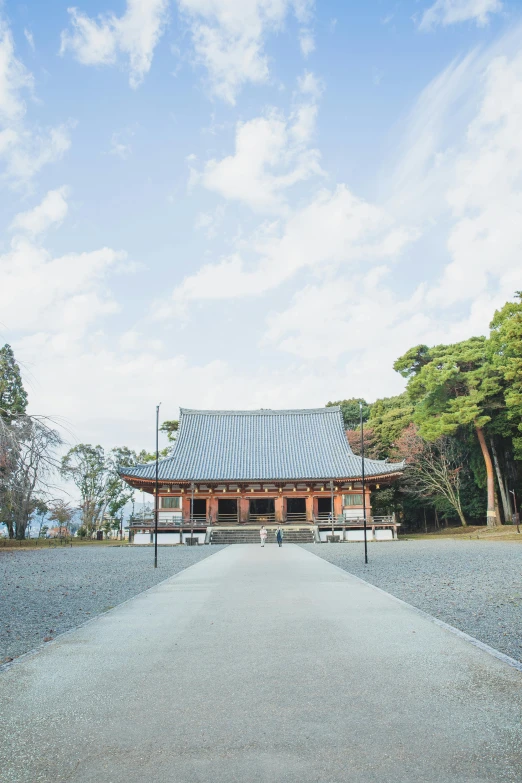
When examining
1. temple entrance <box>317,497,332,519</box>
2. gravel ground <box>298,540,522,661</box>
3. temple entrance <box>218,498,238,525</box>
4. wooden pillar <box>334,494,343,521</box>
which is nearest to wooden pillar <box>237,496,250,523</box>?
temple entrance <box>218,498,238,525</box>

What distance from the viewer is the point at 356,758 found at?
2791 mm

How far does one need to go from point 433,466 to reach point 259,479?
1165cm

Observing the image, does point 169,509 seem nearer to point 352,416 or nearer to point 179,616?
point 352,416

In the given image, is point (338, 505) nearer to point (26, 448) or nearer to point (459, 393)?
point (459, 393)

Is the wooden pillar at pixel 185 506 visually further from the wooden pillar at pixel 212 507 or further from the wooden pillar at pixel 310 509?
the wooden pillar at pixel 310 509

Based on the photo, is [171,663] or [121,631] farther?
[121,631]

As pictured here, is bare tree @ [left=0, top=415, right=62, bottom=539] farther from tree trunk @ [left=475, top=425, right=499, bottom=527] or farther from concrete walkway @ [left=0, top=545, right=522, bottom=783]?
tree trunk @ [left=475, top=425, right=499, bottom=527]

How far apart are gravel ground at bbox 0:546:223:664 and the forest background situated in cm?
993

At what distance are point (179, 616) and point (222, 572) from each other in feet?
19.6

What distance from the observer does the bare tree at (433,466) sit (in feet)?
113

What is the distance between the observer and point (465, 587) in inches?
384

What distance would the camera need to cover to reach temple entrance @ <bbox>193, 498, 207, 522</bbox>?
33341 millimetres

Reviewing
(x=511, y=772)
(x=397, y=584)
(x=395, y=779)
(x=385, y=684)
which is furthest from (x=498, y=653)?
(x=397, y=584)

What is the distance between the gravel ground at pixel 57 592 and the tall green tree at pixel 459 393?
1982cm
